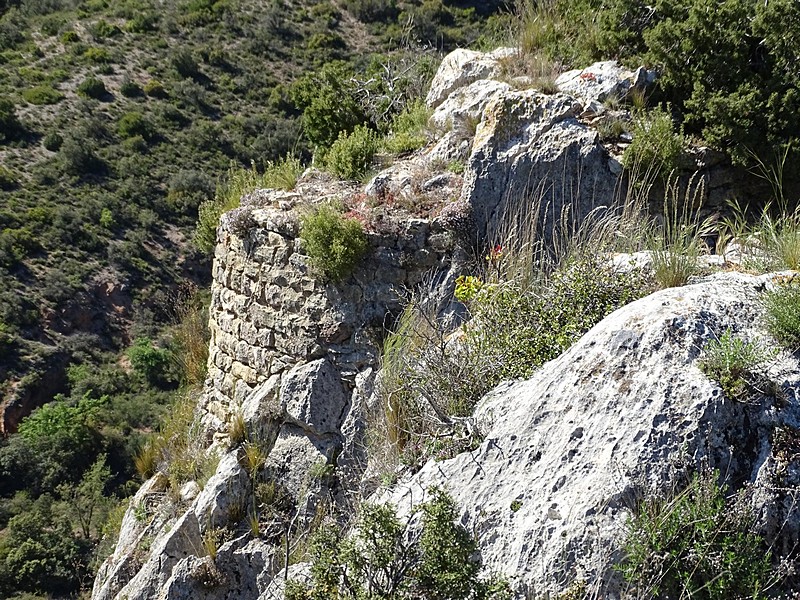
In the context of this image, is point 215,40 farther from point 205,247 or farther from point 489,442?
point 489,442

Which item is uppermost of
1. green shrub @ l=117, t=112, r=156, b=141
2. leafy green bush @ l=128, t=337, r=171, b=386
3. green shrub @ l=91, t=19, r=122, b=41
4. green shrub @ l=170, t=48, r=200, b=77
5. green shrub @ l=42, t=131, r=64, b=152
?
green shrub @ l=91, t=19, r=122, b=41

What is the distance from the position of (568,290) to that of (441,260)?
6.20ft

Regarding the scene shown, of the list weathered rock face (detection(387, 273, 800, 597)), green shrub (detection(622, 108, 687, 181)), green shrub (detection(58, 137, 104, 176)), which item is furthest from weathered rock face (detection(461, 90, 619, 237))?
green shrub (detection(58, 137, 104, 176))

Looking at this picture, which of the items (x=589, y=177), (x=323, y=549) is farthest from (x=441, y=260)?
(x=323, y=549)

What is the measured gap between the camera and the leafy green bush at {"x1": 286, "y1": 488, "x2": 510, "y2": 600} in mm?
3037

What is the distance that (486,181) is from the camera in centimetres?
623

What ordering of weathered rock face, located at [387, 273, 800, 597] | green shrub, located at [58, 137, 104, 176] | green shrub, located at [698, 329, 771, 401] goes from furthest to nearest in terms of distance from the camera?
1. green shrub, located at [58, 137, 104, 176]
2. green shrub, located at [698, 329, 771, 401]
3. weathered rock face, located at [387, 273, 800, 597]

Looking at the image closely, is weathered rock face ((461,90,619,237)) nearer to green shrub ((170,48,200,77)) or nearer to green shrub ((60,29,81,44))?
green shrub ((170,48,200,77))

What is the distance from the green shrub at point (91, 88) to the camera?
2575 cm

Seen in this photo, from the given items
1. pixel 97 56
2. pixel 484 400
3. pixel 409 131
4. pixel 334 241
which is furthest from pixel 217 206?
pixel 97 56

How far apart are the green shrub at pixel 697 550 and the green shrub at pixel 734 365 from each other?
46cm

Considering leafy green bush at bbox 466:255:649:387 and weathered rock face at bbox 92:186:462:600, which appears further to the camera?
weathered rock face at bbox 92:186:462:600

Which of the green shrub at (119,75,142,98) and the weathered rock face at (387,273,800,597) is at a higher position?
the weathered rock face at (387,273,800,597)

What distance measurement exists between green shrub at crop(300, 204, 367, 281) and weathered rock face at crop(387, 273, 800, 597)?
273 cm
